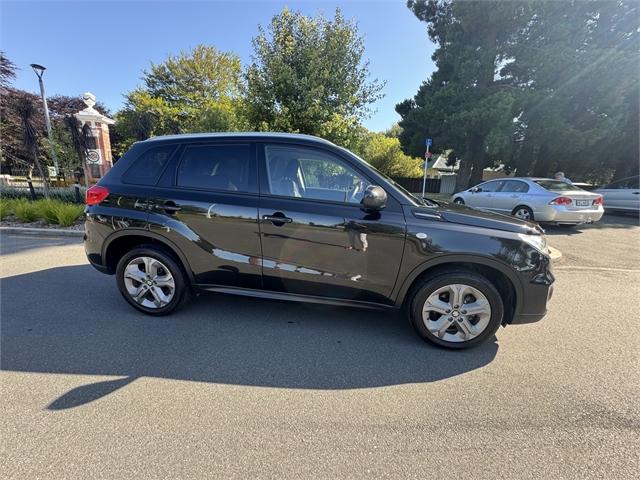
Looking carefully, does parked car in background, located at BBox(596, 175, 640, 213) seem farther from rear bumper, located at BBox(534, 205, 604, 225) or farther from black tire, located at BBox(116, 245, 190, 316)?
black tire, located at BBox(116, 245, 190, 316)

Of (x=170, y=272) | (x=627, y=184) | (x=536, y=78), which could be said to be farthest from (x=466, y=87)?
(x=170, y=272)

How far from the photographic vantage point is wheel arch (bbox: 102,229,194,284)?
3.22 metres

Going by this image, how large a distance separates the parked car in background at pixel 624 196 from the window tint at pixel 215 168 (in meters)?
14.1

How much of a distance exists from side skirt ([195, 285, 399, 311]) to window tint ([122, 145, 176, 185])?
128 centimetres

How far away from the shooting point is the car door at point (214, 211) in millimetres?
3031

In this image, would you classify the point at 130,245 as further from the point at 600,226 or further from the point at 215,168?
the point at 600,226

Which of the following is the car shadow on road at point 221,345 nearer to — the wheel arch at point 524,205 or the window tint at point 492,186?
the wheel arch at point 524,205

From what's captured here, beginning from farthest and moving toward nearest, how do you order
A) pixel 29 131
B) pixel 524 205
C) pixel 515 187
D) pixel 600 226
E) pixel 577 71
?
1. pixel 577 71
2. pixel 29 131
3. pixel 600 226
4. pixel 515 187
5. pixel 524 205

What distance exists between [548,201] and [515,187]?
1.07m

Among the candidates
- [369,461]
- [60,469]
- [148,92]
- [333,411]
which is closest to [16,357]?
[60,469]

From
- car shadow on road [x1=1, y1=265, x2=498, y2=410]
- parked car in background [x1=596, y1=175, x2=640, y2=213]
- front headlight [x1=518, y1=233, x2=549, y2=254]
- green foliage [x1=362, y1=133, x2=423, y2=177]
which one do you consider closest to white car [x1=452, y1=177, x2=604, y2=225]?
parked car in background [x1=596, y1=175, x2=640, y2=213]

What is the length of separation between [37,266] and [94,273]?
3.93 ft

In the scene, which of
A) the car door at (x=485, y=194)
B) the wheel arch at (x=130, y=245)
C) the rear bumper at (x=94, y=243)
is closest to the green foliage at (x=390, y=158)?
the car door at (x=485, y=194)

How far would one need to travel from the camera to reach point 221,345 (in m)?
2.90
